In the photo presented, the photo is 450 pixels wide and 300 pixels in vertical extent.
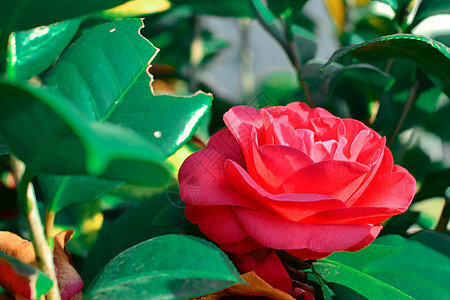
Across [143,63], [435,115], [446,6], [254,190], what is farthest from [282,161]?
[435,115]

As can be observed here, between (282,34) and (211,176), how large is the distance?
12.1 inches

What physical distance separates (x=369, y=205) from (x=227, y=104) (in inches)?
15.9

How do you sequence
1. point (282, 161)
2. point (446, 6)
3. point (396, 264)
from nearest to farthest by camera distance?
1. point (396, 264)
2. point (282, 161)
3. point (446, 6)

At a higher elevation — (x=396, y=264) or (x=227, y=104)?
(x=396, y=264)

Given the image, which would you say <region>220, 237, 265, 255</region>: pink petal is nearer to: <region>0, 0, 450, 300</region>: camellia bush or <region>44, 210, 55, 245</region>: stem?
<region>0, 0, 450, 300</region>: camellia bush

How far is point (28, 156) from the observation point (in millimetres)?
257

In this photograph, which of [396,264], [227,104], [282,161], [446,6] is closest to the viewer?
[396,264]

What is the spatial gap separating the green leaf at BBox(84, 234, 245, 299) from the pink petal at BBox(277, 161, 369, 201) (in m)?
0.07

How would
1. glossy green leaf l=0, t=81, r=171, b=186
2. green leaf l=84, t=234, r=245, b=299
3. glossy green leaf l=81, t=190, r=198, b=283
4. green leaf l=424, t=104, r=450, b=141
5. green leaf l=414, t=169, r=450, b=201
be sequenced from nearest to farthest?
glossy green leaf l=0, t=81, r=171, b=186
green leaf l=84, t=234, r=245, b=299
glossy green leaf l=81, t=190, r=198, b=283
green leaf l=414, t=169, r=450, b=201
green leaf l=424, t=104, r=450, b=141

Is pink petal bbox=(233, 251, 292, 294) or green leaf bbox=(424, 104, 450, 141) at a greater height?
pink petal bbox=(233, 251, 292, 294)

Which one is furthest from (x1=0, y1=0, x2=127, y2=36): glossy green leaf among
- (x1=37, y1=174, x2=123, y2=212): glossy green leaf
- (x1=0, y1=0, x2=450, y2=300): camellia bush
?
(x1=37, y1=174, x2=123, y2=212): glossy green leaf

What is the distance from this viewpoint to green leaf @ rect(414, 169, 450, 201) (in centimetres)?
58

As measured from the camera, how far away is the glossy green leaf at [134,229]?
1.44ft

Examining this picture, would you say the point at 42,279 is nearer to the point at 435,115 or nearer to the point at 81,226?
the point at 81,226
